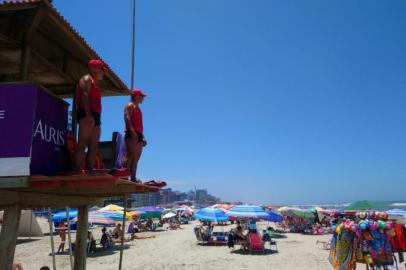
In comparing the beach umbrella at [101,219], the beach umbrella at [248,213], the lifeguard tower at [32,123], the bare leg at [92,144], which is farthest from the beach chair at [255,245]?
the bare leg at [92,144]

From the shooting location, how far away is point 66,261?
16.5m

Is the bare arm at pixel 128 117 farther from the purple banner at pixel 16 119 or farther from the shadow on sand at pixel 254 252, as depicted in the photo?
the shadow on sand at pixel 254 252

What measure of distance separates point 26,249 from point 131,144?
18482 mm

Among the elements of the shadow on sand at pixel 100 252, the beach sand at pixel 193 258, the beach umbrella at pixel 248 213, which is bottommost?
the shadow on sand at pixel 100 252

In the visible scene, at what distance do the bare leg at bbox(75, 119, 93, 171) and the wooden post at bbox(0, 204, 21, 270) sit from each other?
954 millimetres

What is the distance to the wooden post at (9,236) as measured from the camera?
4.28 m

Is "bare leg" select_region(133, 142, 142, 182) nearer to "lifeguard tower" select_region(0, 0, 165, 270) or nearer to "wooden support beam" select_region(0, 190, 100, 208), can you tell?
"lifeguard tower" select_region(0, 0, 165, 270)

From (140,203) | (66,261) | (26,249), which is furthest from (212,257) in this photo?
(140,203)

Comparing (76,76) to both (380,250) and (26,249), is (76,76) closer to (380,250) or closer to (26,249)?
(380,250)

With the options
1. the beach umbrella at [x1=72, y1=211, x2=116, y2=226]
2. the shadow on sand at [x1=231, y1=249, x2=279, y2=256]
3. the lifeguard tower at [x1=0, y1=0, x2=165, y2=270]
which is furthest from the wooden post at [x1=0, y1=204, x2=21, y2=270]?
the beach umbrella at [x1=72, y1=211, x2=116, y2=226]

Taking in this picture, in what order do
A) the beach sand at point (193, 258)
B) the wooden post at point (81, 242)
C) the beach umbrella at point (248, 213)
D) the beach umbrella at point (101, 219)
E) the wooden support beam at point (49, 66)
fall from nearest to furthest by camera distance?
the wooden support beam at point (49, 66) < the wooden post at point (81, 242) < the beach sand at point (193, 258) < the beach umbrella at point (248, 213) < the beach umbrella at point (101, 219)

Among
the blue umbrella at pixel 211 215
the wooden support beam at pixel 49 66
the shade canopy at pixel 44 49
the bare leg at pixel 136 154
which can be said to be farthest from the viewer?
the blue umbrella at pixel 211 215

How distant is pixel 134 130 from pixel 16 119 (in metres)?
2.03

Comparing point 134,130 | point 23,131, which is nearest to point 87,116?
point 23,131
